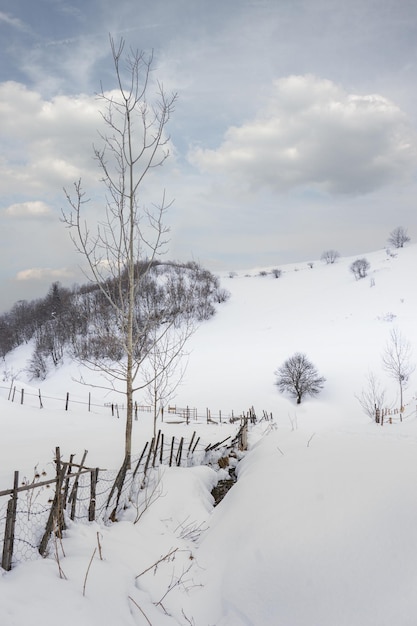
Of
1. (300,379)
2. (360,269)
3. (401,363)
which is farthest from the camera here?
(360,269)

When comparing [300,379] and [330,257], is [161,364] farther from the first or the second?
[330,257]

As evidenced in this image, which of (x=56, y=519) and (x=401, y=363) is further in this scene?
Answer: (x=401, y=363)

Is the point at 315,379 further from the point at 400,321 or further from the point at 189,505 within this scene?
the point at 189,505

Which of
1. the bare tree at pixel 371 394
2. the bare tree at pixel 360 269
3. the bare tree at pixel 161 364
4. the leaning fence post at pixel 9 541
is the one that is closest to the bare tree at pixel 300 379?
the bare tree at pixel 371 394

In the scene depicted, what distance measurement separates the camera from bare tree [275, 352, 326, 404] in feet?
126

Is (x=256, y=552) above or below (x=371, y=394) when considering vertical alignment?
above

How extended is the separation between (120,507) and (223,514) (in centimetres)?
216

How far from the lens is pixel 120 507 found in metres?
7.03

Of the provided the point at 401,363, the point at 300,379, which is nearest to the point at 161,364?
the point at 300,379

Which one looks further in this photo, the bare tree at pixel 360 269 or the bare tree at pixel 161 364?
the bare tree at pixel 360 269

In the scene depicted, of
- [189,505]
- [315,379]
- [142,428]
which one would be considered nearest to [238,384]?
[315,379]

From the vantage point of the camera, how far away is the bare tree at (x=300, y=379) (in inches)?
1513

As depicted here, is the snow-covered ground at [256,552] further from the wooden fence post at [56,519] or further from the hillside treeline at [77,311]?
the hillside treeline at [77,311]

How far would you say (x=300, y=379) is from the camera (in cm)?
3859
